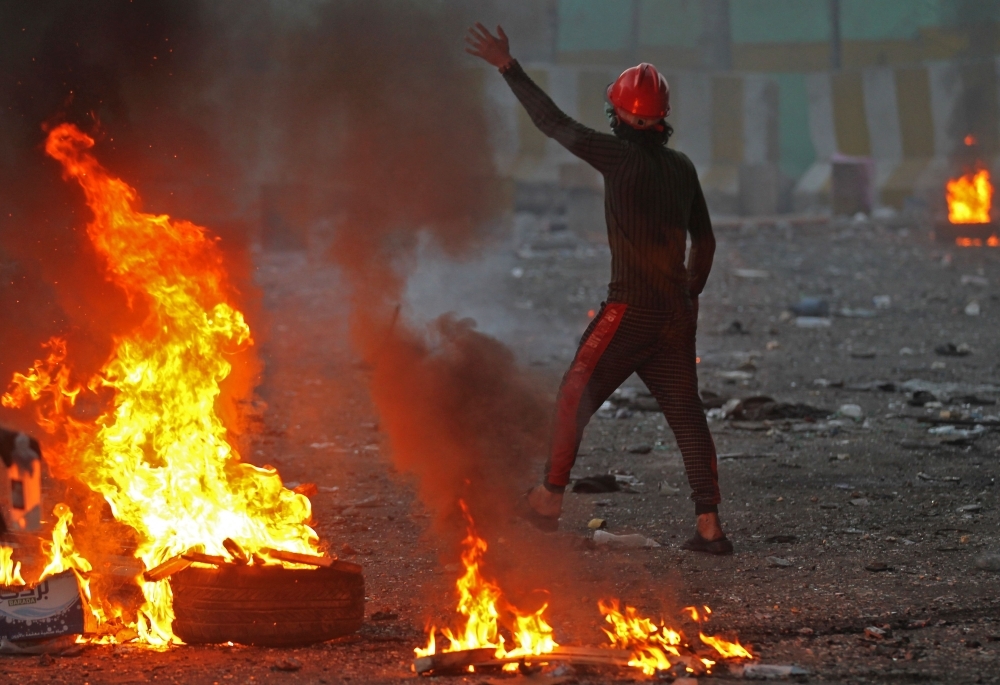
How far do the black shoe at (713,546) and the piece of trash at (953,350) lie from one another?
20.8 ft

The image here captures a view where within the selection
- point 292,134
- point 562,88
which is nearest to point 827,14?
point 562,88

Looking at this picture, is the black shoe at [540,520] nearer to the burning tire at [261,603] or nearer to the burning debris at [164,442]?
the burning debris at [164,442]

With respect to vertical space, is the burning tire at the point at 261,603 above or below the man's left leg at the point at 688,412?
below

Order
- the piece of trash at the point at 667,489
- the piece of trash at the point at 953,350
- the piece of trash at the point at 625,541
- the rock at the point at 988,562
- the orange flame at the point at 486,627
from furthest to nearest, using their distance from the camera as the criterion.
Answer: the piece of trash at the point at 953,350 → the piece of trash at the point at 667,489 → the piece of trash at the point at 625,541 → the rock at the point at 988,562 → the orange flame at the point at 486,627

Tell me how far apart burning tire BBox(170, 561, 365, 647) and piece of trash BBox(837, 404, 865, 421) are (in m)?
5.04

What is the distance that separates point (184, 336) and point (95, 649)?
1167 mm

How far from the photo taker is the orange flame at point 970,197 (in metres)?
18.4

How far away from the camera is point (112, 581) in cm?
433

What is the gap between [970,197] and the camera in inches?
728

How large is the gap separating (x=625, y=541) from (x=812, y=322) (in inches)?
295

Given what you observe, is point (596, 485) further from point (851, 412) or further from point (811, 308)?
point (811, 308)

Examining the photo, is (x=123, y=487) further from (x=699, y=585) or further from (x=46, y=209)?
(x=699, y=585)

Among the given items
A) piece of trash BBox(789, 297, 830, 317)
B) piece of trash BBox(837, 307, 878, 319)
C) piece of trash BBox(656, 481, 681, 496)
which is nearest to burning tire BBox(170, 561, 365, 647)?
piece of trash BBox(656, 481, 681, 496)

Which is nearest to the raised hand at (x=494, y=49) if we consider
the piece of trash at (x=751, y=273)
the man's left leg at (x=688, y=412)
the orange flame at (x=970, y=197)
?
the man's left leg at (x=688, y=412)
